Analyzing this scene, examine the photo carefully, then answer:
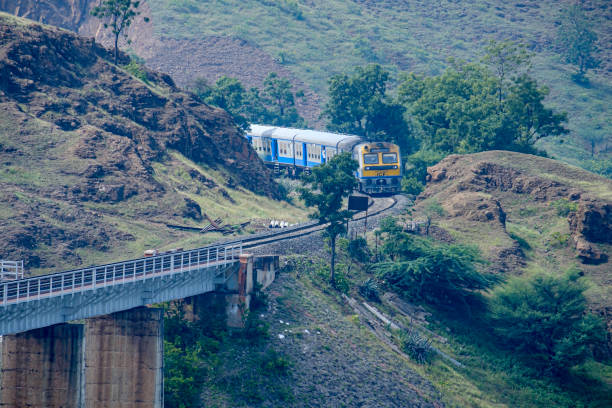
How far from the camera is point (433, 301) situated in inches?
2174

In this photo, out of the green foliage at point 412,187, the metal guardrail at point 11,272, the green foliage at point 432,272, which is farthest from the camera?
the green foliage at point 412,187

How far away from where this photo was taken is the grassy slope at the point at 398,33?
5344 inches

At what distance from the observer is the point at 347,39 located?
151m

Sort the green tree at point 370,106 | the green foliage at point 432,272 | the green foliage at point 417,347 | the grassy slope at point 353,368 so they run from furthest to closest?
the green tree at point 370,106 < the green foliage at point 432,272 < the green foliage at point 417,347 < the grassy slope at point 353,368

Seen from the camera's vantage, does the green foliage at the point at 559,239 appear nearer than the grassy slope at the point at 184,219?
No

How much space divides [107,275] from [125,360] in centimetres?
381

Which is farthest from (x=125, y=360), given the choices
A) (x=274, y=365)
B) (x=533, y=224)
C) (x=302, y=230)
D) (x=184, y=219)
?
(x=533, y=224)

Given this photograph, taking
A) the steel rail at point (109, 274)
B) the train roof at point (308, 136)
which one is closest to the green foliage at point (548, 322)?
the steel rail at point (109, 274)

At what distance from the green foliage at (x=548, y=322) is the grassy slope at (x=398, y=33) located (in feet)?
234

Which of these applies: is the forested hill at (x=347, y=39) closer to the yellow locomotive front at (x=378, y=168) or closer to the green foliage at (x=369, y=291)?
the yellow locomotive front at (x=378, y=168)

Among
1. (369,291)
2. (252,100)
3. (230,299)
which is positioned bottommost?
(369,291)

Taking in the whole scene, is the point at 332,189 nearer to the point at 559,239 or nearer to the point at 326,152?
the point at 559,239

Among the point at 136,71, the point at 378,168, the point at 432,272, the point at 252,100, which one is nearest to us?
the point at 432,272

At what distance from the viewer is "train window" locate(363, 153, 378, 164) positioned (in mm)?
71625
